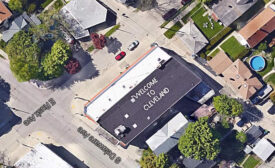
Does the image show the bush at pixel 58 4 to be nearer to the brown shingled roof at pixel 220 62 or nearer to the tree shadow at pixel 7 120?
the tree shadow at pixel 7 120

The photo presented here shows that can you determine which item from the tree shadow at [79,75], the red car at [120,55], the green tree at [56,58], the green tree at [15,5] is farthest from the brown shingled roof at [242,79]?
the green tree at [15,5]

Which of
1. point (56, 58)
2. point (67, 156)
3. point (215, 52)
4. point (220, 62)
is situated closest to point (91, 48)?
point (56, 58)

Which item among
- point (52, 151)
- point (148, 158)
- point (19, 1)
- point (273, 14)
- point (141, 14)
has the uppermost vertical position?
point (19, 1)

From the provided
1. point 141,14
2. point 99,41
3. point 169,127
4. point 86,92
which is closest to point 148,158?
point 169,127

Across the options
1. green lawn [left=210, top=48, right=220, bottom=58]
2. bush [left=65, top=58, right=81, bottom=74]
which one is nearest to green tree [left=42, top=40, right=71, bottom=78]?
bush [left=65, top=58, right=81, bottom=74]

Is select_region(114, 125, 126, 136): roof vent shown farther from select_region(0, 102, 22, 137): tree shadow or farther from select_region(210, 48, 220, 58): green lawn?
select_region(210, 48, 220, 58): green lawn

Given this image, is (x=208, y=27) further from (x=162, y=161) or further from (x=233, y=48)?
(x=162, y=161)

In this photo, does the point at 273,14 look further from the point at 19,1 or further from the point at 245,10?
the point at 19,1
